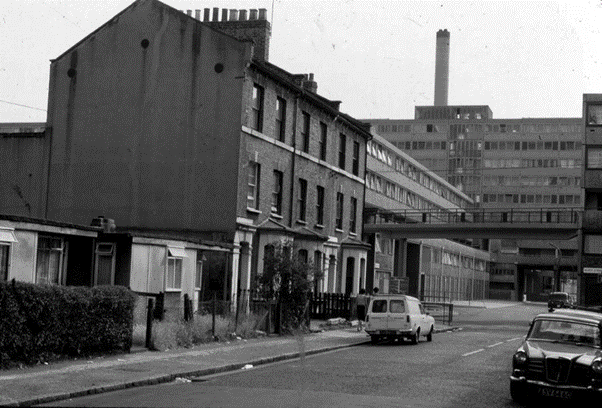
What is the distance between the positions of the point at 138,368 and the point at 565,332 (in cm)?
857

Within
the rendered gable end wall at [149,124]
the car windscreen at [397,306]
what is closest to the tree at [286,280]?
the car windscreen at [397,306]

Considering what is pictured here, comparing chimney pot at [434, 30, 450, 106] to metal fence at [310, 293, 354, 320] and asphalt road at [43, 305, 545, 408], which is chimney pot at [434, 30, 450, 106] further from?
asphalt road at [43, 305, 545, 408]

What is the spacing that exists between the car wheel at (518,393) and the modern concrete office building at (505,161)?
11418 centimetres

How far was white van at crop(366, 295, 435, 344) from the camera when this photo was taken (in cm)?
2956

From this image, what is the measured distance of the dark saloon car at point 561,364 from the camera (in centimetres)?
1471

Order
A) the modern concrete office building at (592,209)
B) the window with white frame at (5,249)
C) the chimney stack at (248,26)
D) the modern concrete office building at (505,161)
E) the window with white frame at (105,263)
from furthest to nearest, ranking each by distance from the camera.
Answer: the modern concrete office building at (505,161)
the modern concrete office building at (592,209)
the chimney stack at (248,26)
the window with white frame at (105,263)
the window with white frame at (5,249)

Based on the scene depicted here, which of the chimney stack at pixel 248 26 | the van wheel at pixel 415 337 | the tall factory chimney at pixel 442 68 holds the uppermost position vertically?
the tall factory chimney at pixel 442 68

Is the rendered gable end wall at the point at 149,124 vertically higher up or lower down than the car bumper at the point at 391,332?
higher up

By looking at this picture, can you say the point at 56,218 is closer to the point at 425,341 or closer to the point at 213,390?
the point at 425,341

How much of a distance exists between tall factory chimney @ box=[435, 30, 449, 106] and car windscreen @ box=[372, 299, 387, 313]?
112 meters

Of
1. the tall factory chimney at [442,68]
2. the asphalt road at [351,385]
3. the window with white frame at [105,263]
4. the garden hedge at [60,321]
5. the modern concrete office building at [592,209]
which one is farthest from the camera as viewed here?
the tall factory chimney at [442,68]

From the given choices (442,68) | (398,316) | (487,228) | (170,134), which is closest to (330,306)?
(398,316)

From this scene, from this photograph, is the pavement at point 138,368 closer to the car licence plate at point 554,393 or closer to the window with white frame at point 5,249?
the window with white frame at point 5,249

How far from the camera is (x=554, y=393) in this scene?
48.3 ft
